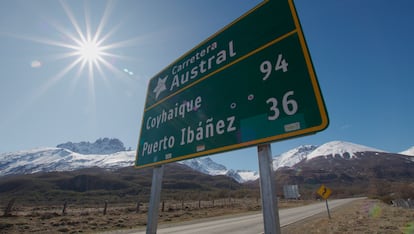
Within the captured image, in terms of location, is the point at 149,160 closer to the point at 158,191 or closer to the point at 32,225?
the point at 158,191

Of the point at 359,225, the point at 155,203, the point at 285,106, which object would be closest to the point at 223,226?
the point at 359,225

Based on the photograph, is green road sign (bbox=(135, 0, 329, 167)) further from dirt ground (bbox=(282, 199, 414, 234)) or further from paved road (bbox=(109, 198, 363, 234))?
dirt ground (bbox=(282, 199, 414, 234))

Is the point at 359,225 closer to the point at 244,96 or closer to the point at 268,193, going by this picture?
the point at 268,193

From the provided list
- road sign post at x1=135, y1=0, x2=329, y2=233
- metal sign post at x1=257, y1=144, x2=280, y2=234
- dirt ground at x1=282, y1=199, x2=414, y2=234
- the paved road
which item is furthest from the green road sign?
dirt ground at x1=282, y1=199, x2=414, y2=234

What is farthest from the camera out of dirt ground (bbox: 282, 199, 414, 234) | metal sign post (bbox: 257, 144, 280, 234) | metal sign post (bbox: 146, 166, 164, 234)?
dirt ground (bbox: 282, 199, 414, 234)

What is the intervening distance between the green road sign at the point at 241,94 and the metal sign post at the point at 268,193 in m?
0.18

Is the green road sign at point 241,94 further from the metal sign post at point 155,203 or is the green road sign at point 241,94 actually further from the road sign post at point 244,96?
the metal sign post at point 155,203

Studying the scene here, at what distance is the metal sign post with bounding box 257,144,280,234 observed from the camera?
1.93m

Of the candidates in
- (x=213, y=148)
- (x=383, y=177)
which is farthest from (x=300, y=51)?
(x=383, y=177)

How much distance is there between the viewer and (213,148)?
248 cm

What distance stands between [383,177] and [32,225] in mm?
208311

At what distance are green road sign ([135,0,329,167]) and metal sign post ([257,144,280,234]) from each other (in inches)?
7.0

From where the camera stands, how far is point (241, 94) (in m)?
2.51

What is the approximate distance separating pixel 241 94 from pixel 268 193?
1144 mm
